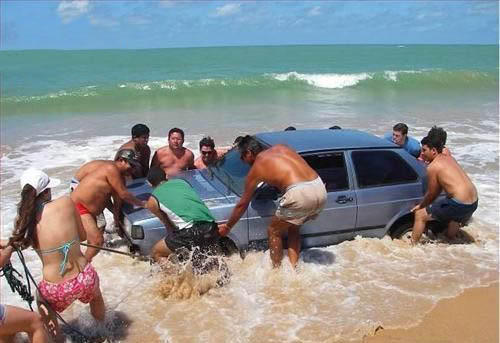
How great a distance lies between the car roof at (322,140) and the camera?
6027 millimetres

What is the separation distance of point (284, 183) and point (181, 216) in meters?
1.10

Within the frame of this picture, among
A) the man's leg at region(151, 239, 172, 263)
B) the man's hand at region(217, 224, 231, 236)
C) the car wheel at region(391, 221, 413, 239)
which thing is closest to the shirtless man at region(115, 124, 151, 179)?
the man's leg at region(151, 239, 172, 263)

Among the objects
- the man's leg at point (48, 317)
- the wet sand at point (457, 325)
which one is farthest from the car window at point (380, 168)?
the man's leg at point (48, 317)

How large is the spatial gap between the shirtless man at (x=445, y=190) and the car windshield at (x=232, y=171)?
2.24m

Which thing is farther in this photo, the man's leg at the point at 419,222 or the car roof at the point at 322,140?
the man's leg at the point at 419,222

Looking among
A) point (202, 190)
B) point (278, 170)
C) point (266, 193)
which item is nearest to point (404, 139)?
point (266, 193)

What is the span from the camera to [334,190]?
5.90 m

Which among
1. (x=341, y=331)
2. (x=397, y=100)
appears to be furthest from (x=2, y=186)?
(x=397, y=100)

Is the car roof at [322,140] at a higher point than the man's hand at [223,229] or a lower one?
higher

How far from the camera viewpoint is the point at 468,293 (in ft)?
17.6

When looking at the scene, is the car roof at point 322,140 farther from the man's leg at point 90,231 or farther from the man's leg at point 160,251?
the man's leg at point 90,231

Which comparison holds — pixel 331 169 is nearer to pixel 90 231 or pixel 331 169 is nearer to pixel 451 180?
pixel 451 180

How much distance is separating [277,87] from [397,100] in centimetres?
750

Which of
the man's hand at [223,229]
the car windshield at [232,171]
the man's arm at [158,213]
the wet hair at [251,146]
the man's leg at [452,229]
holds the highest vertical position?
the wet hair at [251,146]
